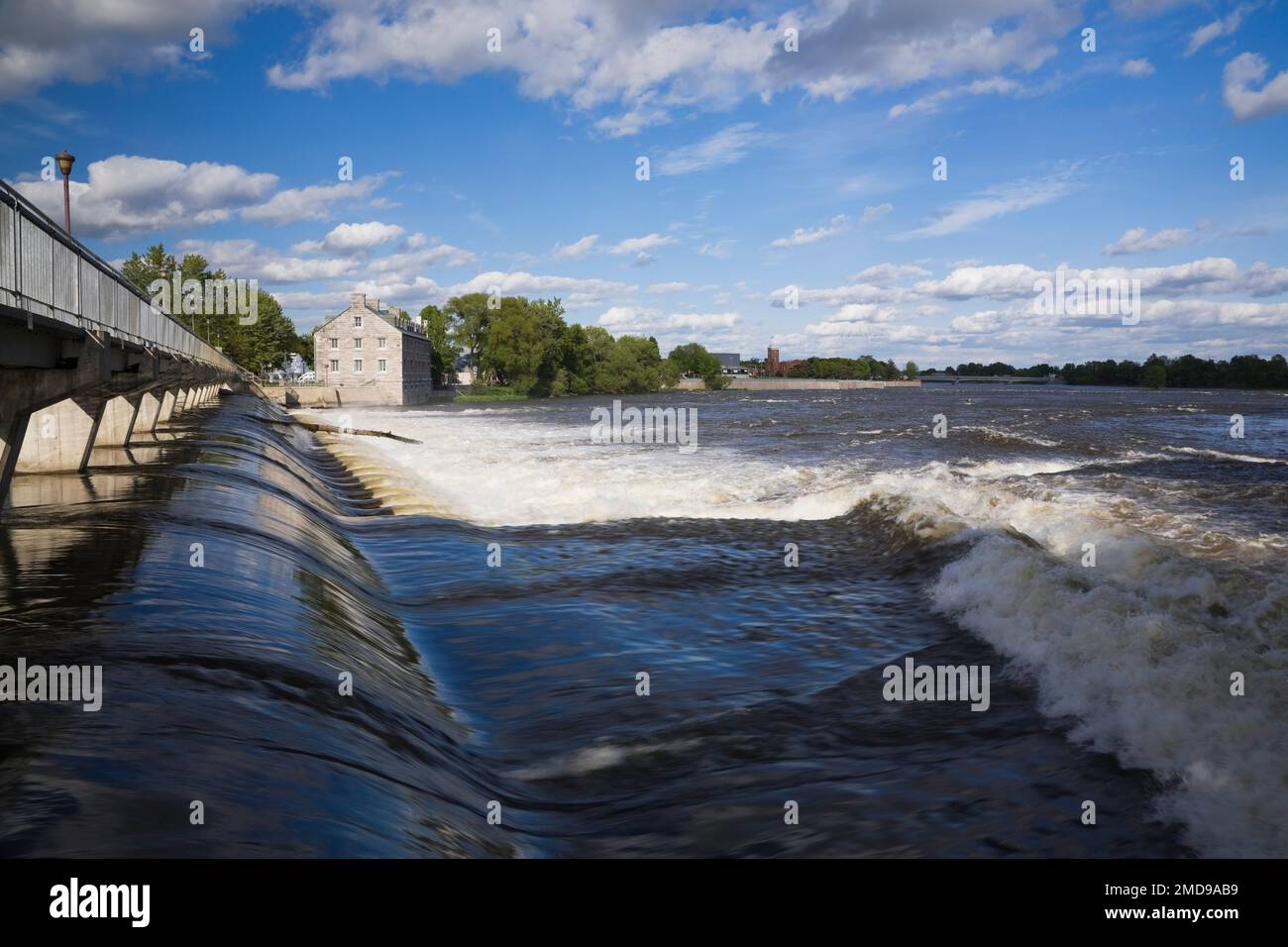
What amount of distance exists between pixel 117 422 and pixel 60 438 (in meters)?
5.91

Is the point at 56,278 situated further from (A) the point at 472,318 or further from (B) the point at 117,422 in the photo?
(A) the point at 472,318

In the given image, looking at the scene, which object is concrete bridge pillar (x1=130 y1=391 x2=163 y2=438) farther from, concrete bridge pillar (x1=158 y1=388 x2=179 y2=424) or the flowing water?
the flowing water

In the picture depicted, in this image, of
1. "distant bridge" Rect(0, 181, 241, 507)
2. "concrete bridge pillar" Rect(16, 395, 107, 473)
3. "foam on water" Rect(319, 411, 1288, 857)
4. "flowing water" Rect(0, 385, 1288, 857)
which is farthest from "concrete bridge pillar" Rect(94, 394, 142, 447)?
"foam on water" Rect(319, 411, 1288, 857)

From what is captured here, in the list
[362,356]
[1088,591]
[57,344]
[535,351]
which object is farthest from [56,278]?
[535,351]

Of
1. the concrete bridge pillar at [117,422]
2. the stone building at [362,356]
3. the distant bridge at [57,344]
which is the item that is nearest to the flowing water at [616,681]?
the distant bridge at [57,344]

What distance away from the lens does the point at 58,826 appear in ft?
12.9

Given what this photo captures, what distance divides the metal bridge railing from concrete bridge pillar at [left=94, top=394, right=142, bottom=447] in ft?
7.27

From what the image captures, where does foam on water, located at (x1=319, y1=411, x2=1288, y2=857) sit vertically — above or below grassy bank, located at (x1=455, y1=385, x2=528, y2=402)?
below

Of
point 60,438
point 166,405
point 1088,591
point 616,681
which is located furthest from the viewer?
point 166,405

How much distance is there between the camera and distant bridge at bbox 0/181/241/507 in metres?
11.1

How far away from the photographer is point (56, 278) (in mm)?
13148

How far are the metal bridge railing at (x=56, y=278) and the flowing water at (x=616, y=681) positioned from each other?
261cm
